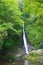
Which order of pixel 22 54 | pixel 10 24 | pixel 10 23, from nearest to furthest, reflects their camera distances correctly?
pixel 10 24, pixel 10 23, pixel 22 54

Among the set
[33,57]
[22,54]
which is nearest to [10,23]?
[22,54]

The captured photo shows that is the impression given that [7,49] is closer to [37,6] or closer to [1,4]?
[1,4]

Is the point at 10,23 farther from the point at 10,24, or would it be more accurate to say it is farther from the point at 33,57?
the point at 33,57

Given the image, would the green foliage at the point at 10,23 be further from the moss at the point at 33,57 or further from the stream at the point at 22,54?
the moss at the point at 33,57

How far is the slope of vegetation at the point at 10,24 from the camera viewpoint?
21156 mm

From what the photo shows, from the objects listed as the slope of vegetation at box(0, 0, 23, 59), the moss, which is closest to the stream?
the moss

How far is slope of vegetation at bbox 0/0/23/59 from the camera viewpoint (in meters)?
21.2

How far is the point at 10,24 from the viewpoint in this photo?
2098cm

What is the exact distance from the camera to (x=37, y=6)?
6.70m

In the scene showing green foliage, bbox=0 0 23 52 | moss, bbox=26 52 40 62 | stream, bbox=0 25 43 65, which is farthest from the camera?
green foliage, bbox=0 0 23 52

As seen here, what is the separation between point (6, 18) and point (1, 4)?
145 cm

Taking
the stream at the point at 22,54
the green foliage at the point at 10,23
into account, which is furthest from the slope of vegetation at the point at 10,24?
the stream at the point at 22,54

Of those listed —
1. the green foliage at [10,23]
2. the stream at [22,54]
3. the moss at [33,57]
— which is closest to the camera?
the stream at [22,54]

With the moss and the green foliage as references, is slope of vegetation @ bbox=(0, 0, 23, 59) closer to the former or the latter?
the green foliage
